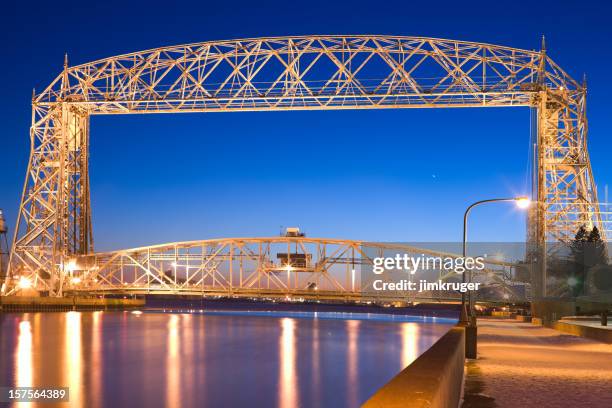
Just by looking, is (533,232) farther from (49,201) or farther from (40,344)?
(49,201)

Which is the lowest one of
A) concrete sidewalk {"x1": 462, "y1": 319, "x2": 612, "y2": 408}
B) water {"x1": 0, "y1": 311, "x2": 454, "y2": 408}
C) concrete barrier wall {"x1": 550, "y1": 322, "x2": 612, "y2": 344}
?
water {"x1": 0, "y1": 311, "x2": 454, "y2": 408}

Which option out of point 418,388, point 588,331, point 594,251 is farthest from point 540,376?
point 594,251

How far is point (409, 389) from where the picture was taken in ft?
21.6

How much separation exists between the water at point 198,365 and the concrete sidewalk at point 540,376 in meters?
6.07

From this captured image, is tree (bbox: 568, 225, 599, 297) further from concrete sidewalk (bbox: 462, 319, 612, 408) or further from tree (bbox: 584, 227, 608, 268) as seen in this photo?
concrete sidewalk (bbox: 462, 319, 612, 408)

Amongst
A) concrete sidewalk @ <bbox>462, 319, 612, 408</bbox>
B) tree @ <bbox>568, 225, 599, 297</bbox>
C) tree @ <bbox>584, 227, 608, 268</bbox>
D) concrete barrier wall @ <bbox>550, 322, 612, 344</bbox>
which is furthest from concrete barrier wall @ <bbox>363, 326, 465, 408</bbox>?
tree @ <bbox>584, 227, 608, 268</bbox>

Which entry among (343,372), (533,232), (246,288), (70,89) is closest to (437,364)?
(343,372)

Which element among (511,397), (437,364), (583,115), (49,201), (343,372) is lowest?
(343,372)

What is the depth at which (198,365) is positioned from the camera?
34.2 meters

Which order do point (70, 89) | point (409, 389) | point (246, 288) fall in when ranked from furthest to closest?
1. point (246, 288)
2. point (70, 89)
3. point (409, 389)

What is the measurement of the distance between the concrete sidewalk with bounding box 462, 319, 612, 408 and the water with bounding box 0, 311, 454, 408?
6.07m

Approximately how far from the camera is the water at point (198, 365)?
2497 centimetres

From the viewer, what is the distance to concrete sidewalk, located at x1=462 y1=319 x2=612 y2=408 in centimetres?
1230

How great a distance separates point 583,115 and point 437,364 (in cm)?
4340
